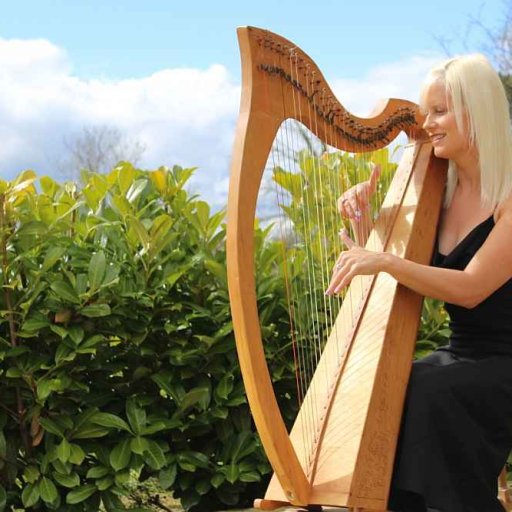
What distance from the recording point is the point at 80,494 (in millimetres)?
3387

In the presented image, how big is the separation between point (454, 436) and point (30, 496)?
160 cm

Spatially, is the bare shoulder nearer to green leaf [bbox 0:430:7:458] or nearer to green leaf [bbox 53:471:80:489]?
green leaf [bbox 53:471:80:489]

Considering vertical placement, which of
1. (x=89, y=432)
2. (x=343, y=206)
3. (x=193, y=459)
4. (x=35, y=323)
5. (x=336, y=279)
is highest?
(x=343, y=206)

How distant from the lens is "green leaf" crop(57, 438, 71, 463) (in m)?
3.33

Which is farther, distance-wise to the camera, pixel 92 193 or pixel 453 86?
pixel 92 193

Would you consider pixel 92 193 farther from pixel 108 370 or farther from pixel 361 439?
pixel 361 439

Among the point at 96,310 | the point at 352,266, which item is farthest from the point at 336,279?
the point at 96,310

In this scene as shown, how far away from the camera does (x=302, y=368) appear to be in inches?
151

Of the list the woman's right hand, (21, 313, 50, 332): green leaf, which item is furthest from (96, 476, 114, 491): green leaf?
the woman's right hand

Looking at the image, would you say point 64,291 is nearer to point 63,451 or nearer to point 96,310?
point 96,310

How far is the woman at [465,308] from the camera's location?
2561mm

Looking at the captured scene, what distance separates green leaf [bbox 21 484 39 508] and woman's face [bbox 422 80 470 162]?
6.05 feet

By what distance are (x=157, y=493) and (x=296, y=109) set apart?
7.74 feet

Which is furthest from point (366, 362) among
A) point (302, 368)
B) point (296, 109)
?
point (302, 368)
